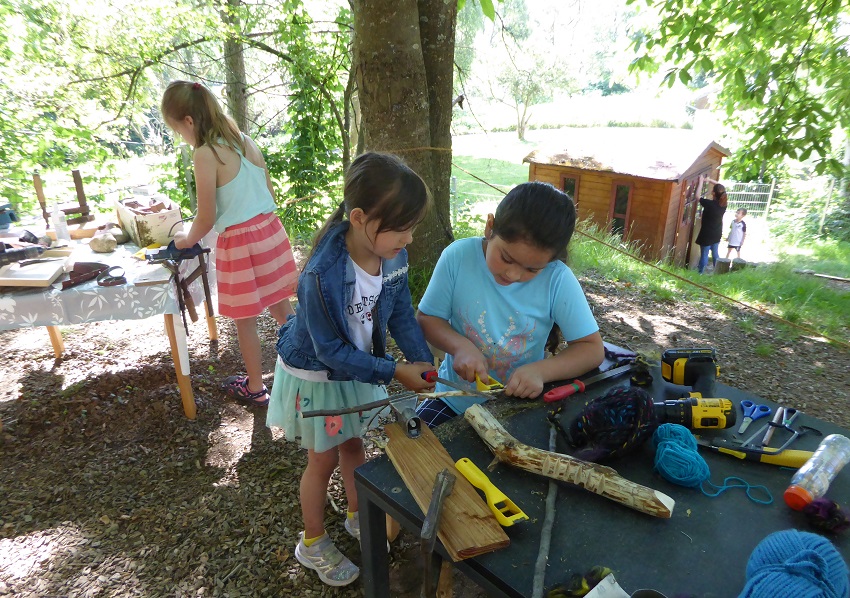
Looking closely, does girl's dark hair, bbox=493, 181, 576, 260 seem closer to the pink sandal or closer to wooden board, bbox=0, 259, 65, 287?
the pink sandal

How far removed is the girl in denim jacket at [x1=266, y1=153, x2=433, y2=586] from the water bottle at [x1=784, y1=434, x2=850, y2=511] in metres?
0.97

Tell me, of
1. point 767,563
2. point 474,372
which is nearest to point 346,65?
point 474,372

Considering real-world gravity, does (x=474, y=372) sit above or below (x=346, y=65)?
below

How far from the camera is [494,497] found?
1.12 metres

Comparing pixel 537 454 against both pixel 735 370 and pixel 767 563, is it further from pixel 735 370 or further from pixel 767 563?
pixel 735 370

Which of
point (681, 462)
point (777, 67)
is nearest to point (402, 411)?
point (681, 462)

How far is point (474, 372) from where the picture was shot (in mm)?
1663

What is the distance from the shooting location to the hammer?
1.01m

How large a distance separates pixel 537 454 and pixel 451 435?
0.87 ft

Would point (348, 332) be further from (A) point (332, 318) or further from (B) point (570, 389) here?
(B) point (570, 389)

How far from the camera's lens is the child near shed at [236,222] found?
2586 millimetres

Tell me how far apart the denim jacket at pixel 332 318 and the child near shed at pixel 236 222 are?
1.26 meters

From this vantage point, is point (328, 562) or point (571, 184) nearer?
point (328, 562)

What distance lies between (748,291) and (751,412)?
17.3 feet
